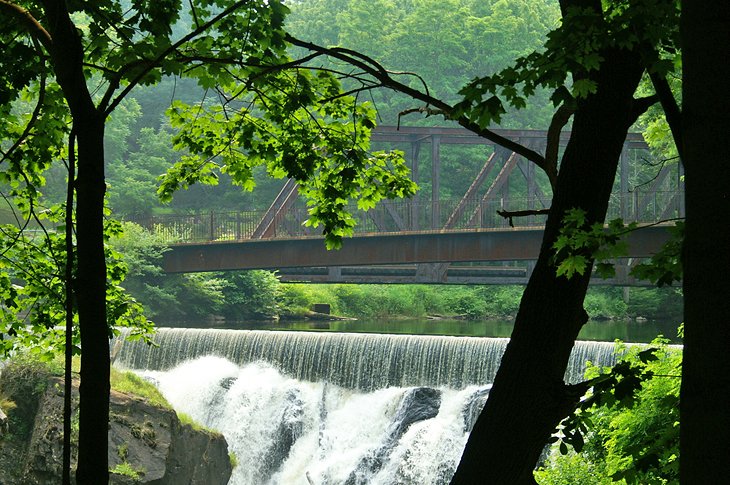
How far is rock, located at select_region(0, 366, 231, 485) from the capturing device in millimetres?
13453

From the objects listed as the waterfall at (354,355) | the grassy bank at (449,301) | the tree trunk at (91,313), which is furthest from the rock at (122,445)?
the grassy bank at (449,301)

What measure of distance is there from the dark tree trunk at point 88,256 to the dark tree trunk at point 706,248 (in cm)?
197

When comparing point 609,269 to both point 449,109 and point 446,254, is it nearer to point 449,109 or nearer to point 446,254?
point 449,109

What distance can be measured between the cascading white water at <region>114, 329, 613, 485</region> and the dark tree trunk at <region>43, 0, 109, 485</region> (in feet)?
45.6

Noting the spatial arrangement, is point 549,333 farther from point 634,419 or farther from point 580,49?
point 634,419

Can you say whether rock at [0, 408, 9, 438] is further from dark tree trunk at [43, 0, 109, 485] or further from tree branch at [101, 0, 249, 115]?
dark tree trunk at [43, 0, 109, 485]

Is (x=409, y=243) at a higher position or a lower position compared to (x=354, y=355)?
higher

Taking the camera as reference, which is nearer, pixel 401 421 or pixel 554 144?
pixel 554 144

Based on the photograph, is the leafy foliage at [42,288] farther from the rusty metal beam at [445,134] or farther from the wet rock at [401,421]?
the rusty metal beam at [445,134]

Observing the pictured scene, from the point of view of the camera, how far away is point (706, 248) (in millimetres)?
2449

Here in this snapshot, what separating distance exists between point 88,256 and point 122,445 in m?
11.1

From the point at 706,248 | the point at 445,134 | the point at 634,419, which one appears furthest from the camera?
the point at 445,134

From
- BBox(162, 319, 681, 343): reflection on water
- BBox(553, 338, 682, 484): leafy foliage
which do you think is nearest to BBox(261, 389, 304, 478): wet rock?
BBox(162, 319, 681, 343): reflection on water

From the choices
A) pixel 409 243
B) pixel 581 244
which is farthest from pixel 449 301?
pixel 581 244
